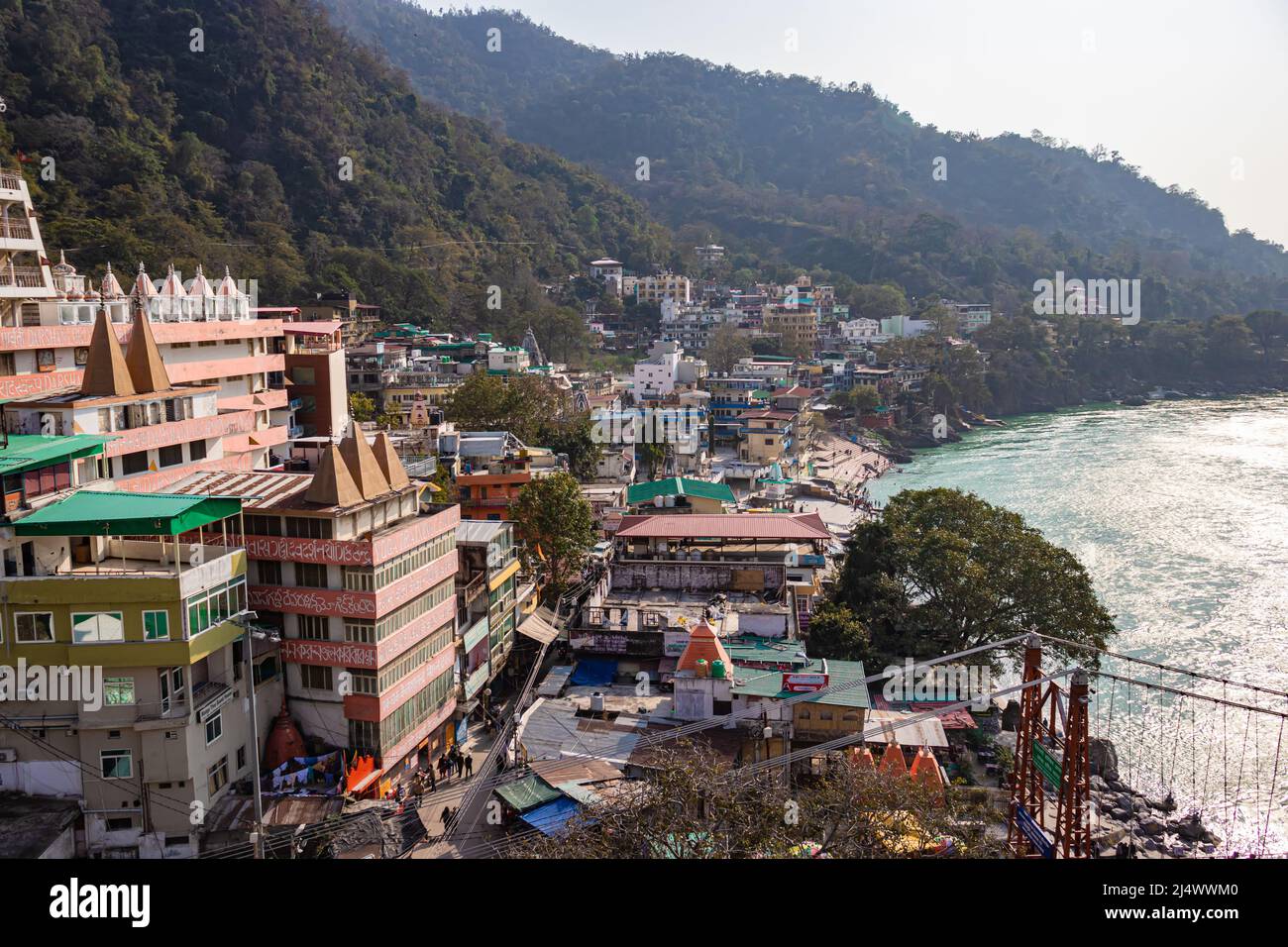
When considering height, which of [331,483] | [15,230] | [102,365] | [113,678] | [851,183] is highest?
[851,183]

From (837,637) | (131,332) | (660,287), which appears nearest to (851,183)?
(660,287)

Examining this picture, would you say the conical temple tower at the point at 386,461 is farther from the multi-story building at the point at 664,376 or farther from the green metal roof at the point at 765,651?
the multi-story building at the point at 664,376

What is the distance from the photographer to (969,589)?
562 inches

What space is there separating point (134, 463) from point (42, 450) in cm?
263

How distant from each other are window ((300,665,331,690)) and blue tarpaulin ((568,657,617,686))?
12.0 feet

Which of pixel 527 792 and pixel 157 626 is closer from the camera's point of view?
pixel 157 626

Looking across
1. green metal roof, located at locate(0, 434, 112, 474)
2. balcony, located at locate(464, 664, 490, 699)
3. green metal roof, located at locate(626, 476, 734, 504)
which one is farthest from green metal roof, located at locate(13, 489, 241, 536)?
green metal roof, located at locate(626, 476, 734, 504)

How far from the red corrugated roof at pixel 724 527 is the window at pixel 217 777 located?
7652 mm

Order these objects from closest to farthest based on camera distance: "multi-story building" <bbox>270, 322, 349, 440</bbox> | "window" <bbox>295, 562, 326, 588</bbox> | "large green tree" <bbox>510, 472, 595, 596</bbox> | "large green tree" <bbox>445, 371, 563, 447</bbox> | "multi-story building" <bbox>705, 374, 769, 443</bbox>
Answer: "window" <bbox>295, 562, 326, 588</bbox>
"large green tree" <bbox>510, 472, 595, 596</bbox>
"multi-story building" <bbox>270, 322, 349, 440</bbox>
"large green tree" <bbox>445, 371, 563, 447</bbox>
"multi-story building" <bbox>705, 374, 769, 443</bbox>

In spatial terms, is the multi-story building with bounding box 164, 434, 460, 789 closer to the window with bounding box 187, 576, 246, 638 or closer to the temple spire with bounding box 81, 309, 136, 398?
the window with bounding box 187, 576, 246, 638

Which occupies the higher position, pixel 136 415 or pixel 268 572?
pixel 136 415

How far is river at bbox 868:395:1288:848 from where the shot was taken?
43.9ft

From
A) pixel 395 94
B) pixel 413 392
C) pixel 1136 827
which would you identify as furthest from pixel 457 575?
pixel 395 94

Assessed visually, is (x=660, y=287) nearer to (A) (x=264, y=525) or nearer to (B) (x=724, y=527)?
(B) (x=724, y=527)
